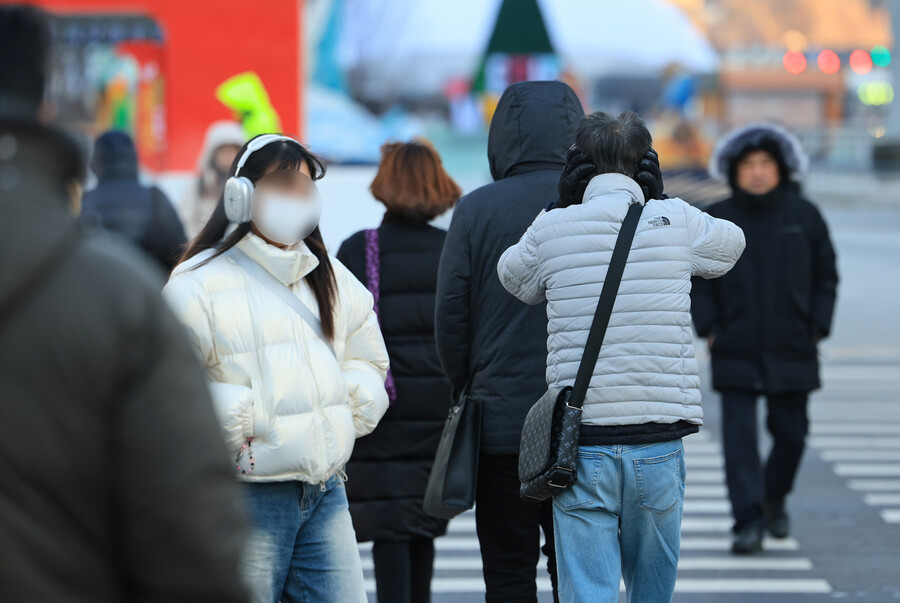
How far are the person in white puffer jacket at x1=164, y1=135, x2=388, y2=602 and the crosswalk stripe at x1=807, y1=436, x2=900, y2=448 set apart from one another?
6.16 m

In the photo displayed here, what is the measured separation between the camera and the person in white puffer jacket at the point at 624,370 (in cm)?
370

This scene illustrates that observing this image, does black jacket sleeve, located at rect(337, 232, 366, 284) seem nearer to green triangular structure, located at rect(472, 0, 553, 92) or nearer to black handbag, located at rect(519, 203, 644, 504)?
black handbag, located at rect(519, 203, 644, 504)

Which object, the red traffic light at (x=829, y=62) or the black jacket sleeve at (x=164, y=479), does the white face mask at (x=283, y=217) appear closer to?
the black jacket sleeve at (x=164, y=479)

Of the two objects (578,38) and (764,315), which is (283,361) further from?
(578,38)

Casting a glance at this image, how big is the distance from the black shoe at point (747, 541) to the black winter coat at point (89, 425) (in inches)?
201

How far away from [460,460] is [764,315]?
2.83 meters

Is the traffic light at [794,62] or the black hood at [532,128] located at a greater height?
the traffic light at [794,62]

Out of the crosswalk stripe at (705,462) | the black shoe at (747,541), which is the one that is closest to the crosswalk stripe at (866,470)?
the crosswalk stripe at (705,462)

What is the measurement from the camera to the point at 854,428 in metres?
9.87

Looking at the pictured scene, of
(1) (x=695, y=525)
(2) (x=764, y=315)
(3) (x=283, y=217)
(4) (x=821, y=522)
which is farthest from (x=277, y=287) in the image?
(4) (x=821, y=522)

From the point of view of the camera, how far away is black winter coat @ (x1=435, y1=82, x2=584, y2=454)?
4.22m

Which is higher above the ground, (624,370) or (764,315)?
(624,370)

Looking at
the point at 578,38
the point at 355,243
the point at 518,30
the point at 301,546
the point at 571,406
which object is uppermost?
the point at 578,38

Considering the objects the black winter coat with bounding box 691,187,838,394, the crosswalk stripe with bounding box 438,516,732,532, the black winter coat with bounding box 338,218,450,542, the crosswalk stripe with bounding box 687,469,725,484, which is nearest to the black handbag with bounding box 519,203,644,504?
the black winter coat with bounding box 338,218,450,542
